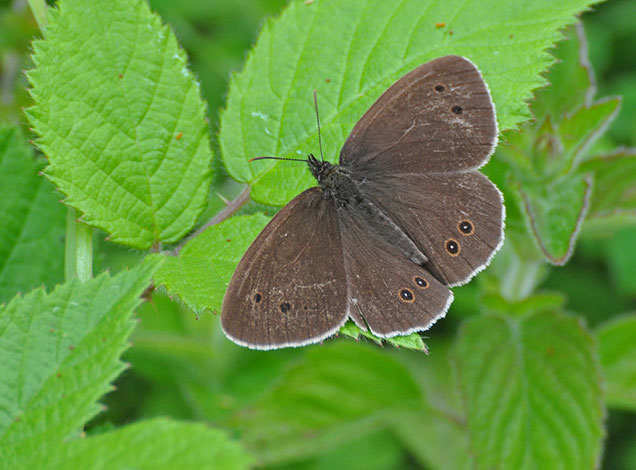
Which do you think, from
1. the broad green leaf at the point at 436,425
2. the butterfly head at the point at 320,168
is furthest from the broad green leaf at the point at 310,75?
the broad green leaf at the point at 436,425

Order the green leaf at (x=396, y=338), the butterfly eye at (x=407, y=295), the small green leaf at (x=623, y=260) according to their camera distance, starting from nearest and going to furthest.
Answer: the green leaf at (x=396, y=338) → the butterfly eye at (x=407, y=295) → the small green leaf at (x=623, y=260)

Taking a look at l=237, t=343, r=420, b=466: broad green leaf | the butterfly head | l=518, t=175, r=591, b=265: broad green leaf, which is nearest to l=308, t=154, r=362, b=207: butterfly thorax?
the butterfly head

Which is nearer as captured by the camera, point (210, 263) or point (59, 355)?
point (59, 355)

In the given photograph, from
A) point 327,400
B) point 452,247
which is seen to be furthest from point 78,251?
point 327,400

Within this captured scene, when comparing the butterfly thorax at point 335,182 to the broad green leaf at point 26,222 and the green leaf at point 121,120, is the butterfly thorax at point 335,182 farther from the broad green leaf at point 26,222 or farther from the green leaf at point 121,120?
the broad green leaf at point 26,222

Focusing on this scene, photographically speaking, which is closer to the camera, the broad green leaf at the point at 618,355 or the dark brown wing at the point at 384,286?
the dark brown wing at the point at 384,286

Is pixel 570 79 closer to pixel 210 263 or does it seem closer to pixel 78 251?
pixel 210 263
